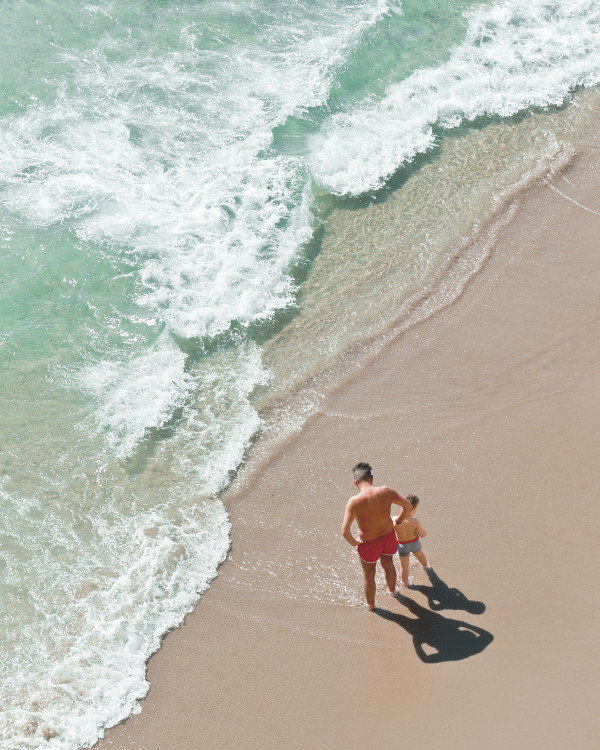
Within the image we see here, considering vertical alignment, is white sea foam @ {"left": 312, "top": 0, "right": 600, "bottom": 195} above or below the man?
above

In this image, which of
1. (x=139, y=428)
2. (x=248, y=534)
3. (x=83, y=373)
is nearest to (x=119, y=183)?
(x=83, y=373)

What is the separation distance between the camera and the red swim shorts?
6.11 m

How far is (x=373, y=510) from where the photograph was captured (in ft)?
19.5

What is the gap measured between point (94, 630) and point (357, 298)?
17.5ft

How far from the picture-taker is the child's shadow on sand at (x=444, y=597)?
20.9ft

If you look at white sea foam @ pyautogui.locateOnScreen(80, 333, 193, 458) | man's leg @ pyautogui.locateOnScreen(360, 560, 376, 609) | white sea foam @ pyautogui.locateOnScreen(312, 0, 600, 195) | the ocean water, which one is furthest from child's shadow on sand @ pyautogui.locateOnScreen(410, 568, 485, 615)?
white sea foam @ pyautogui.locateOnScreen(312, 0, 600, 195)

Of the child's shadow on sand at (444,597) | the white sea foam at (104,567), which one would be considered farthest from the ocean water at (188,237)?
the child's shadow on sand at (444,597)

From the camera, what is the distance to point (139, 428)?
27.2 feet

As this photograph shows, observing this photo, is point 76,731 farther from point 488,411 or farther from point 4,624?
point 488,411

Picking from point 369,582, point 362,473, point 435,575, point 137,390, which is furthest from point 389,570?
point 137,390

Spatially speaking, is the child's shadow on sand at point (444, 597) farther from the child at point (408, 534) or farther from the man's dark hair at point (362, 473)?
the man's dark hair at point (362, 473)

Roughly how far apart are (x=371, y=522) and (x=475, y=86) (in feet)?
35.1

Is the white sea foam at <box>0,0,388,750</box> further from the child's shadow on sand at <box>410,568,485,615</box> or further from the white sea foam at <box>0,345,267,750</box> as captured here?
the child's shadow on sand at <box>410,568,485,615</box>

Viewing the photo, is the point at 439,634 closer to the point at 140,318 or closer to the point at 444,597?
the point at 444,597
